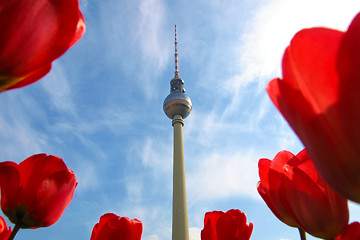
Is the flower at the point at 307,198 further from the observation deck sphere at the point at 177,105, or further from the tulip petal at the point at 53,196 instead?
the observation deck sphere at the point at 177,105

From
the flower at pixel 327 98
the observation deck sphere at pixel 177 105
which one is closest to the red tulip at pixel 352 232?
the flower at pixel 327 98

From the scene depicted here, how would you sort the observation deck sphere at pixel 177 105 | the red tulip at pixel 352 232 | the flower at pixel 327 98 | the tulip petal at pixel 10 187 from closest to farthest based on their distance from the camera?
the flower at pixel 327 98, the red tulip at pixel 352 232, the tulip petal at pixel 10 187, the observation deck sphere at pixel 177 105

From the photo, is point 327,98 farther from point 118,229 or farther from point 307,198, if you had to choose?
point 118,229

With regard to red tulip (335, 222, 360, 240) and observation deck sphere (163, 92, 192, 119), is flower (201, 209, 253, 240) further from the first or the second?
observation deck sphere (163, 92, 192, 119)

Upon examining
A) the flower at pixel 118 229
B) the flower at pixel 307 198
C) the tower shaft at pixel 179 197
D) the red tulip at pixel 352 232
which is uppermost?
the tower shaft at pixel 179 197

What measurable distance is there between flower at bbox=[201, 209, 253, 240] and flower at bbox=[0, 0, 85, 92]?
865 mm

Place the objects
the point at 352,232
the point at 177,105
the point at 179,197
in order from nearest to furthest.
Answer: the point at 352,232, the point at 179,197, the point at 177,105

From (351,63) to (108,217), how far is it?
0.98 meters

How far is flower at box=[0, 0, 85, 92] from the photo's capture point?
607 mm

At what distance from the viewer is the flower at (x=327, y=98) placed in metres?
0.52

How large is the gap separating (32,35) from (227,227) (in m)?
0.96

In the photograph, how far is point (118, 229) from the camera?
1083 mm

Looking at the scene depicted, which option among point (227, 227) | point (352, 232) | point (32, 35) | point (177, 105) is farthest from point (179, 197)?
point (32, 35)

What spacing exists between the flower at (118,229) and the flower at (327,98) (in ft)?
2.48
